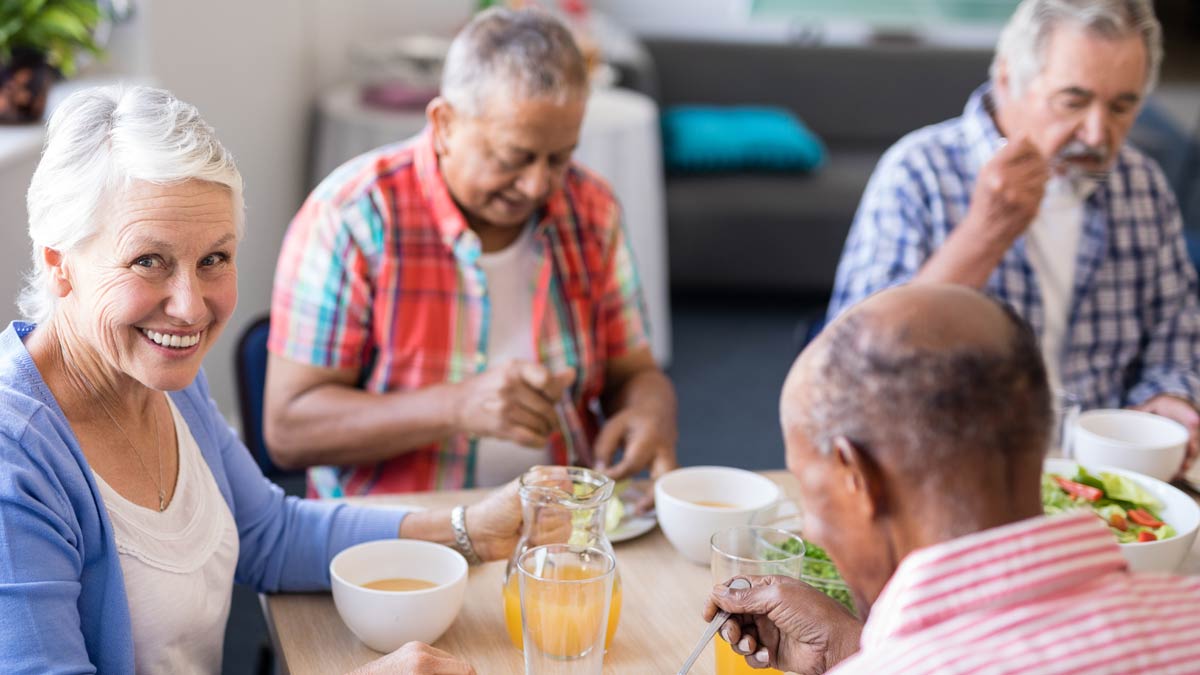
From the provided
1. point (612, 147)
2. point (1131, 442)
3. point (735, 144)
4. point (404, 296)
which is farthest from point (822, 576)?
point (735, 144)

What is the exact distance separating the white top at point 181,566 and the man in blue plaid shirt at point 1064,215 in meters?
1.26

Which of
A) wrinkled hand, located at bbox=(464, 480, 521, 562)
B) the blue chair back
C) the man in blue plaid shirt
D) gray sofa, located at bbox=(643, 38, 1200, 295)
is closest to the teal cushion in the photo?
gray sofa, located at bbox=(643, 38, 1200, 295)

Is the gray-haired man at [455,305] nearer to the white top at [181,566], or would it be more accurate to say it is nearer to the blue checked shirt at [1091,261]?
the white top at [181,566]

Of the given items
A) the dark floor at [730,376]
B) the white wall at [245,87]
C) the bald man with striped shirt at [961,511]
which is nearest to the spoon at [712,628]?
the bald man with striped shirt at [961,511]

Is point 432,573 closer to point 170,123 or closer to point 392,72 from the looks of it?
point 170,123

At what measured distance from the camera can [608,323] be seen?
2170mm

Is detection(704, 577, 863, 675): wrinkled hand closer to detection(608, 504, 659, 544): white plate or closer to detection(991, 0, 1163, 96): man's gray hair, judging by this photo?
detection(608, 504, 659, 544): white plate

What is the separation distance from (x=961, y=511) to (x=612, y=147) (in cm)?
313

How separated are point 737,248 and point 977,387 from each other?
422 centimetres

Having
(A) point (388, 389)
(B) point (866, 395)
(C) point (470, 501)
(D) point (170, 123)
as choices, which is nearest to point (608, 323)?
(A) point (388, 389)

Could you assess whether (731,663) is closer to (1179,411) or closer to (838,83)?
(1179,411)

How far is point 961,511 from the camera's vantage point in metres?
0.89

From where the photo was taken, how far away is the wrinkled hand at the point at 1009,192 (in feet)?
6.95

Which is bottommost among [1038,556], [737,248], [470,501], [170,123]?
[737,248]
